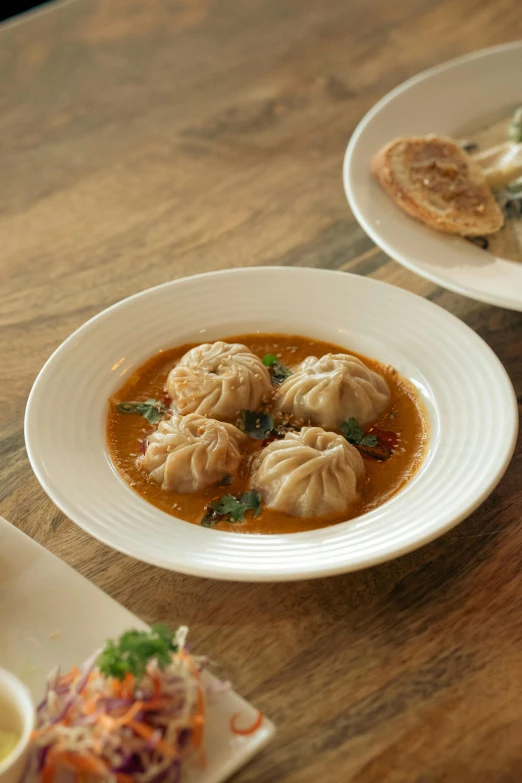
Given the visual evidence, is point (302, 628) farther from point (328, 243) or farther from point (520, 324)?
point (328, 243)

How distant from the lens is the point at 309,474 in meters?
2.13

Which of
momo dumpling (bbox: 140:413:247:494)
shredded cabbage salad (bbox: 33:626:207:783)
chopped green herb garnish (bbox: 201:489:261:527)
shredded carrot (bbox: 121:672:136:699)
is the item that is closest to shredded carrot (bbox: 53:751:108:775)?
shredded cabbage salad (bbox: 33:626:207:783)

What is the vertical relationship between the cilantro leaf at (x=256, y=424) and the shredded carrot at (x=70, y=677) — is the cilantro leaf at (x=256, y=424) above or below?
below

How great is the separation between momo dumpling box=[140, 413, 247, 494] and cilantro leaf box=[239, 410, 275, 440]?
0.07m

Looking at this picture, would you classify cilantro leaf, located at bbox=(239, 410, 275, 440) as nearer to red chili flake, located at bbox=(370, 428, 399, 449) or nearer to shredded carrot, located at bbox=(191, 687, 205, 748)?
red chili flake, located at bbox=(370, 428, 399, 449)

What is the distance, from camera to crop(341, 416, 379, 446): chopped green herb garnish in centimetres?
233

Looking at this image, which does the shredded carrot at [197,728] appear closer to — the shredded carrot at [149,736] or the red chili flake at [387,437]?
the shredded carrot at [149,736]

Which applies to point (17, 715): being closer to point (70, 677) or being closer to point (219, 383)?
point (70, 677)

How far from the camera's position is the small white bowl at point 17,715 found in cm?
153

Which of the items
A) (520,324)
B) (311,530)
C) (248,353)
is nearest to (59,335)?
(248,353)

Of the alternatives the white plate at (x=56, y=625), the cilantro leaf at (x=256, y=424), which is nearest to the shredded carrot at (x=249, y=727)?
the white plate at (x=56, y=625)

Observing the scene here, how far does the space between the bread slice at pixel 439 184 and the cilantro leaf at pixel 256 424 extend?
1.05m

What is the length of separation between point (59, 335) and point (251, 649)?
146 cm

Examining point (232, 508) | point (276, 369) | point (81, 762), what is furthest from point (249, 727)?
point (276, 369)
